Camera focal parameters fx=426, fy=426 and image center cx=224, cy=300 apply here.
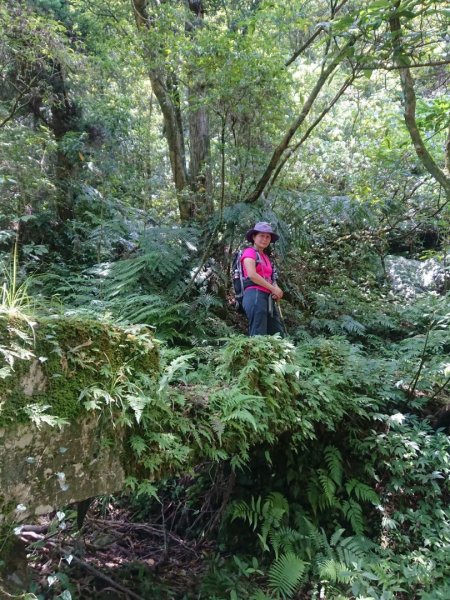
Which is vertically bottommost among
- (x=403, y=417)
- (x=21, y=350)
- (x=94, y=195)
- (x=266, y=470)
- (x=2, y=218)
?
(x=266, y=470)

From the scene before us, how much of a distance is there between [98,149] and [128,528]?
8.34 meters

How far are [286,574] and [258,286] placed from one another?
3027 millimetres

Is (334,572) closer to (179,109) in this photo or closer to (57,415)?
(57,415)

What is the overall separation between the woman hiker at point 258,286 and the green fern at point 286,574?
7.93 ft

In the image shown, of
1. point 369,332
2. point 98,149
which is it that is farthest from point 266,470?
point 98,149

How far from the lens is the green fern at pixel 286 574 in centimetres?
336

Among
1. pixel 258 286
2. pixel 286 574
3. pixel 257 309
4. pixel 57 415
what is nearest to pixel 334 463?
pixel 286 574

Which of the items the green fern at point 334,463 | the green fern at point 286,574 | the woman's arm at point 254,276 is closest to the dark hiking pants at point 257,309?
the woman's arm at point 254,276

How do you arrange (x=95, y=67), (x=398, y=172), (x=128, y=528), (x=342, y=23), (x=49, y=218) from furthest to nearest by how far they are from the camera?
(x=95, y=67), (x=398, y=172), (x=49, y=218), (x=128, y=528), (x=342, y=23)

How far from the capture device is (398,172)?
29.9 feet

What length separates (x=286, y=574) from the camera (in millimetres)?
3391

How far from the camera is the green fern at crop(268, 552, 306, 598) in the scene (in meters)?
3.36

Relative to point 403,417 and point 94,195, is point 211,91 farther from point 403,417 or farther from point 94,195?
point 403,417

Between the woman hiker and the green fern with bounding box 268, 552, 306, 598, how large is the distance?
2.42 m
